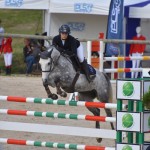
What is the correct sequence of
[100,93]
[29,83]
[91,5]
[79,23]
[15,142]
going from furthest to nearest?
[79,23] → [91,5] → [29,83] → [100,93] → [15,142]

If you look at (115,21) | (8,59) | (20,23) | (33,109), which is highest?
(20,23)

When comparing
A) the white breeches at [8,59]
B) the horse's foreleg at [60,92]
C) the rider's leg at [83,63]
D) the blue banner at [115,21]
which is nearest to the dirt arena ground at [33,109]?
the horse's foreleg at [60,92]

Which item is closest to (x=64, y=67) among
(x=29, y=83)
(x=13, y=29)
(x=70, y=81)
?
(x=70, y=81)

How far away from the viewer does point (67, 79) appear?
467 inches

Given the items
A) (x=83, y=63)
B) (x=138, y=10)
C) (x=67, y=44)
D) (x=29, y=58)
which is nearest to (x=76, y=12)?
(x=29, y=58)

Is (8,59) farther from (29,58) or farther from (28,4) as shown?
(28,4)

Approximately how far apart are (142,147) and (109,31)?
1214 centimetres

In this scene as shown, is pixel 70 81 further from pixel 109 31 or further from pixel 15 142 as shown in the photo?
pixel 109 31

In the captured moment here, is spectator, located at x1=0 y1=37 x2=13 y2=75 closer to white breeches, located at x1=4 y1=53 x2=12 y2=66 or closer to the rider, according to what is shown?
white breeches, located at x1=4 y1=53 x2=12 y2=66

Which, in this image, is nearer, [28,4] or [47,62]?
[47,62]

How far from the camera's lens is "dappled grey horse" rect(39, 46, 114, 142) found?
11.3 meters

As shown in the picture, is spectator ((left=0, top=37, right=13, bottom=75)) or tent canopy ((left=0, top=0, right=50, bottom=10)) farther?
spectator ((left=0, top=37, right=13, bottom=75))

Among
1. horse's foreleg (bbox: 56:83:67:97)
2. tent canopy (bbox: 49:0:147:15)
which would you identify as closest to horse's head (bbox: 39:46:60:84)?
horse's foreleg (bbox: 56:83:67:97)

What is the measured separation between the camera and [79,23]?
79.7 ft
